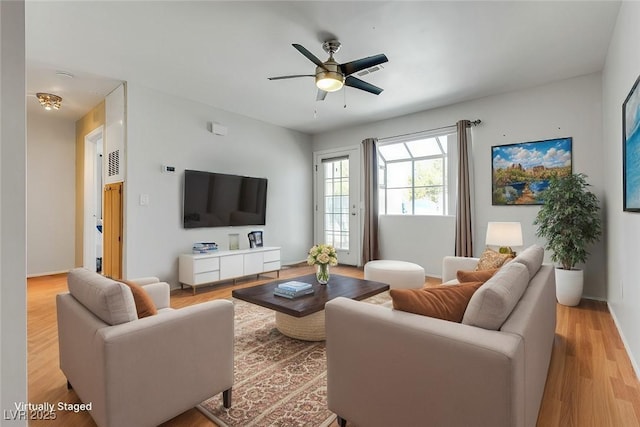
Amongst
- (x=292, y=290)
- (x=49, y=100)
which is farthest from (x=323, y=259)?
(x=49, y=100)

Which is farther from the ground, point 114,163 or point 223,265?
point 114,163

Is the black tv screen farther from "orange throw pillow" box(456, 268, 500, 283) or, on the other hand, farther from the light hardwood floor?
"orange throw pillow" box(456, 268, 500, 283)

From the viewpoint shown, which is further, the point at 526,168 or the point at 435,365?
the point at 526,168

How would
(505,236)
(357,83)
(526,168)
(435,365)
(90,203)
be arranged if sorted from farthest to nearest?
(90,203) → (526,168) → (505,236) → (357,83) → (435,365)

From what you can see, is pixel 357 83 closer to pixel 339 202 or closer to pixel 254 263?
pixel 254 263

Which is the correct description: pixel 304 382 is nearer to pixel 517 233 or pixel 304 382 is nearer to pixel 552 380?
pixel 552 380

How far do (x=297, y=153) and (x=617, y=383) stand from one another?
549 centimetres

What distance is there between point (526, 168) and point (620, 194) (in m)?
1.49

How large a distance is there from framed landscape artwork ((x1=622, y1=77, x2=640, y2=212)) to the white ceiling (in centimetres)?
93

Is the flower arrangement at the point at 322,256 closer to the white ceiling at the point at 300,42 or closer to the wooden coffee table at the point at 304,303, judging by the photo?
the wooden coffee table at the point at 304,303

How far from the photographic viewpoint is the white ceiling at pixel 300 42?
97.9 inches

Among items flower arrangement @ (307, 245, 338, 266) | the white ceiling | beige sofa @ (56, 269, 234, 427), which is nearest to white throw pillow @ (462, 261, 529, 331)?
beige sofa @ (56, 269, 234, 427)

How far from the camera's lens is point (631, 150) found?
6.99 ft

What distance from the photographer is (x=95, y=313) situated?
150 centimetres
